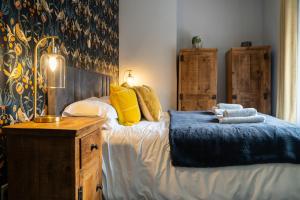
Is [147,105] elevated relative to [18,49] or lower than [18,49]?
lower

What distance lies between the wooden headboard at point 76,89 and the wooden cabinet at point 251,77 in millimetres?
2225

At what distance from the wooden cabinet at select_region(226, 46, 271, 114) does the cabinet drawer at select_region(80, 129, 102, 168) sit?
301 centimetres

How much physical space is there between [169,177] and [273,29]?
11.2 ft

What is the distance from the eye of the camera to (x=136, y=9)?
4.12 m

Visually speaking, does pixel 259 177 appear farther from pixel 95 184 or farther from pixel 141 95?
pixel 141 95

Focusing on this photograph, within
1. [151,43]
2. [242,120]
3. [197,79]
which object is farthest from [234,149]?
[151,43]

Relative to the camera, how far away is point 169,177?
160cm

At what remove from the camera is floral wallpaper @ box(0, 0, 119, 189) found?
119 cm

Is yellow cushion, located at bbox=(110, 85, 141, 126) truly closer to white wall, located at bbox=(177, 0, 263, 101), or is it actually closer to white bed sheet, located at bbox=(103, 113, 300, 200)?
white bed sheet, located at bbox=(103, 113, 300, 200)

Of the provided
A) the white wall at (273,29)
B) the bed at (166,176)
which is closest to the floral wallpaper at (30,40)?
the bed at (166,176)

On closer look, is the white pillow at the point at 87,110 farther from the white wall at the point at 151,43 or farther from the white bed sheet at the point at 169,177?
the white wall at the point at 151,43

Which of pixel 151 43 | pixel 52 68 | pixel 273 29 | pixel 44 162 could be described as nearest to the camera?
pixel 44 162

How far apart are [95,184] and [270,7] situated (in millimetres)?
4103

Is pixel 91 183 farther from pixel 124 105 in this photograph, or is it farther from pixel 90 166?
pixel 124 105
